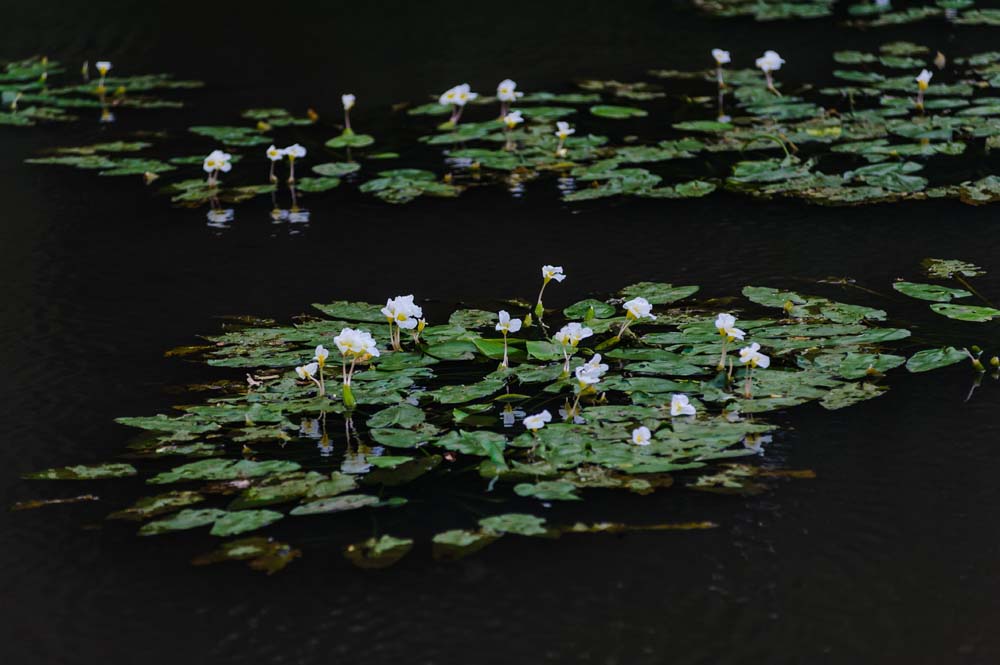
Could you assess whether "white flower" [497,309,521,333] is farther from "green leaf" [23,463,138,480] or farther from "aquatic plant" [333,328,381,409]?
"green leaf" [23,463,138,480]

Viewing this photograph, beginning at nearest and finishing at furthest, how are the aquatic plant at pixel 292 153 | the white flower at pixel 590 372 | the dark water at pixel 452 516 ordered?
the dark water at pixel 452 516 < the white flower at pixel 590 372 < the aquatic plant at pixel 292 153

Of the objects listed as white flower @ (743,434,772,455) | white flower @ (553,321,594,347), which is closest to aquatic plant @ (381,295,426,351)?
white flower @ (553,321,594,347)

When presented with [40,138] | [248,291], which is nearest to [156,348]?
[248,291]

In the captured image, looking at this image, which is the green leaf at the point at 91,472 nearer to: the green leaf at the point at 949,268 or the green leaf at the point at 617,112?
the green leaf at the point at 949,268

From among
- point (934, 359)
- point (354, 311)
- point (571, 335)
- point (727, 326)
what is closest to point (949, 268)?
point (934, 359)

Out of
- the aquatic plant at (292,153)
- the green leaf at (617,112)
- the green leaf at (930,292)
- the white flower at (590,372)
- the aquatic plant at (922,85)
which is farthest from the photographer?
the green leaf at (617,112)

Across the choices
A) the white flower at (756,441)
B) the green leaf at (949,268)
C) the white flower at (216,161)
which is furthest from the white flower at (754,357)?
the white flower at (216,161)
